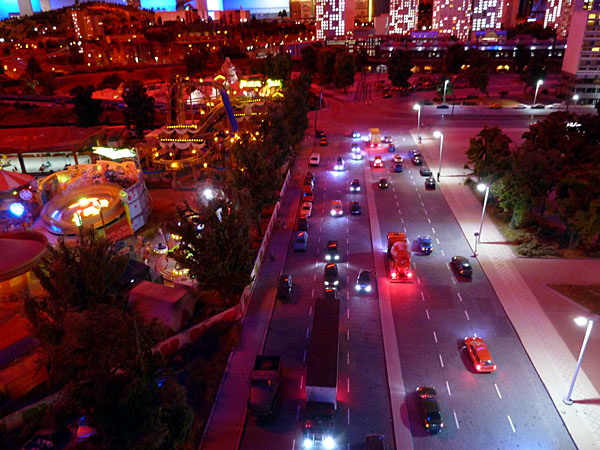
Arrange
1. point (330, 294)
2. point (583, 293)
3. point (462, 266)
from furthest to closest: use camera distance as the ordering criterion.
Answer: point (462, 266)
point (330, 294)
point (583, 293)

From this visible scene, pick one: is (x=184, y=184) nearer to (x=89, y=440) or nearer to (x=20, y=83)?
(x=89, y=440)

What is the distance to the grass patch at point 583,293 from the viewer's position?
27.2 meters

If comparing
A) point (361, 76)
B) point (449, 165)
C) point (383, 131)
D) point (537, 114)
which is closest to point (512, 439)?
point (449, 165)

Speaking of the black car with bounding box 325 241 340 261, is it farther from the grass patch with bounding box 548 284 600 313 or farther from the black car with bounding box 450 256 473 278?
the grass patch with bounding box 548 284 600 313

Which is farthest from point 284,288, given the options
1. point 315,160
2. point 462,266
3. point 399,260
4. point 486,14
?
point 486,14

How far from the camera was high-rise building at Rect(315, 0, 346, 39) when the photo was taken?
18650 centimetres

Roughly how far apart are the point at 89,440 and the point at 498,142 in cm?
4078

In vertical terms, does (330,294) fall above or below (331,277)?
below

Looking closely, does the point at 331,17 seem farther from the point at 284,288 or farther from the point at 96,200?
the point at 284,288

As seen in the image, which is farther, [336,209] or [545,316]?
[336,209]

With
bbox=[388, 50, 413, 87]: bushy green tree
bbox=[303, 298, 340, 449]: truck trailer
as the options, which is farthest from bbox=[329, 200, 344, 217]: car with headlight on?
bbox=[388, 50, 413, 87]: bushy green tree

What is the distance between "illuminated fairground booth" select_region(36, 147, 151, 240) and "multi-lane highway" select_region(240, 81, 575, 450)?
14.8 m

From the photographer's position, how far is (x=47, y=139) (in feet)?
181

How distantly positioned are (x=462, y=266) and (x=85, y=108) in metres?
69.2
